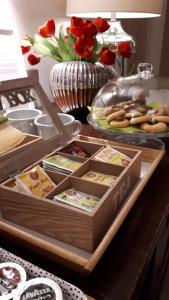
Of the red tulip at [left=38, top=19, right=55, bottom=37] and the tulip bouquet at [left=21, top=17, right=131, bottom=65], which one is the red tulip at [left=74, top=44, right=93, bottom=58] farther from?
the red tulip at [left=38, top=19, right=55, bottom=37]

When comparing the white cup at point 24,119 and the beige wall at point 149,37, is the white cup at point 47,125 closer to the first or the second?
the white cup at point 24,119

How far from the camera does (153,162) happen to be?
608 mm

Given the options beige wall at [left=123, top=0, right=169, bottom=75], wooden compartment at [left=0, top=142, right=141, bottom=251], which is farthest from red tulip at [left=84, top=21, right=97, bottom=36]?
A: beige wall at [left=123, top=0, right=169, bottom=75]

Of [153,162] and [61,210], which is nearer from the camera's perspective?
[61,210]

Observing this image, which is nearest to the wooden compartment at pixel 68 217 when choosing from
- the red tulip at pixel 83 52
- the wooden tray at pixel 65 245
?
the wooden tray at pixel 65 245

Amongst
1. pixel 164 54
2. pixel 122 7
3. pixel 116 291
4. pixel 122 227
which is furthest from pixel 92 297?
pixel 164 54

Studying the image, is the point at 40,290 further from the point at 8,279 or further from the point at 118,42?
the point at 118,42

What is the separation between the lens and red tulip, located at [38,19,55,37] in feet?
2.92

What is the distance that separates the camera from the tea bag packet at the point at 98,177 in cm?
49

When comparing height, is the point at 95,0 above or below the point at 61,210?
above

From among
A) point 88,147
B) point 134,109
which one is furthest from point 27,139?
point 134,109

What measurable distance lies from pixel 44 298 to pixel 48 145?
1.18ft

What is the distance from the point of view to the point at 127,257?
381mm

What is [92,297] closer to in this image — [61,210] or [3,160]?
[61,210]
